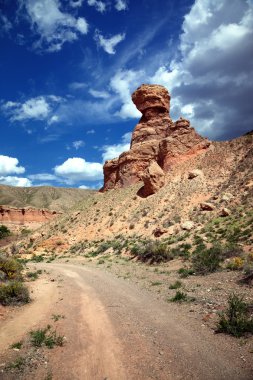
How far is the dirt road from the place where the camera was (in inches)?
219

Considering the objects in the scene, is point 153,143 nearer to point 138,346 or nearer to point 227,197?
point 227,197

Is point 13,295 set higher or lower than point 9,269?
lower

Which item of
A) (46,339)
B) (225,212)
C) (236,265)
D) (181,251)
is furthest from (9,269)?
(225,212)

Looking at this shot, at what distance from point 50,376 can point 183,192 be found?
29.9 meters

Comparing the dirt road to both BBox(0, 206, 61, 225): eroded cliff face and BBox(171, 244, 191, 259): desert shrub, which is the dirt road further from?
BBox(0, 206, 61, 225): eroded cliff face

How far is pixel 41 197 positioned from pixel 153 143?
127m

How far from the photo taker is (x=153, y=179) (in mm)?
38312

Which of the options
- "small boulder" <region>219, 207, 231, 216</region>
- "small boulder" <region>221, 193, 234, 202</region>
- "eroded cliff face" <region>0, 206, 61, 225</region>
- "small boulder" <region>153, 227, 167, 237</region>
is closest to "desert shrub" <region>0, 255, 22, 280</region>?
"small boulder" <region>153, 227, 167, 237</region>

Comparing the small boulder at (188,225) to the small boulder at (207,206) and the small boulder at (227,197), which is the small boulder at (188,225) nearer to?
the small boulder at (207,206)

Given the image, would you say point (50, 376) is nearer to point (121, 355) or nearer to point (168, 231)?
point (121, 355)

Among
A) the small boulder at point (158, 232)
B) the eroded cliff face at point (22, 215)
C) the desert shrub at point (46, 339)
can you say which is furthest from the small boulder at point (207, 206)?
the eroded cliff face at point (22, 215)

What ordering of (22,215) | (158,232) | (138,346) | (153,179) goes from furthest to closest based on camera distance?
(22,215) → (153,179) → (158,232) → (138,346)

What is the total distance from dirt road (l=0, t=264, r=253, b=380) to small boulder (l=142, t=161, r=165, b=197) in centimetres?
2775

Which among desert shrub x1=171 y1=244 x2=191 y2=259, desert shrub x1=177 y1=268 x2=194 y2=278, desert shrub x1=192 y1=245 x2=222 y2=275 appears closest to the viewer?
desert shrub x1=192 y1=245 x2=222 y2=275
